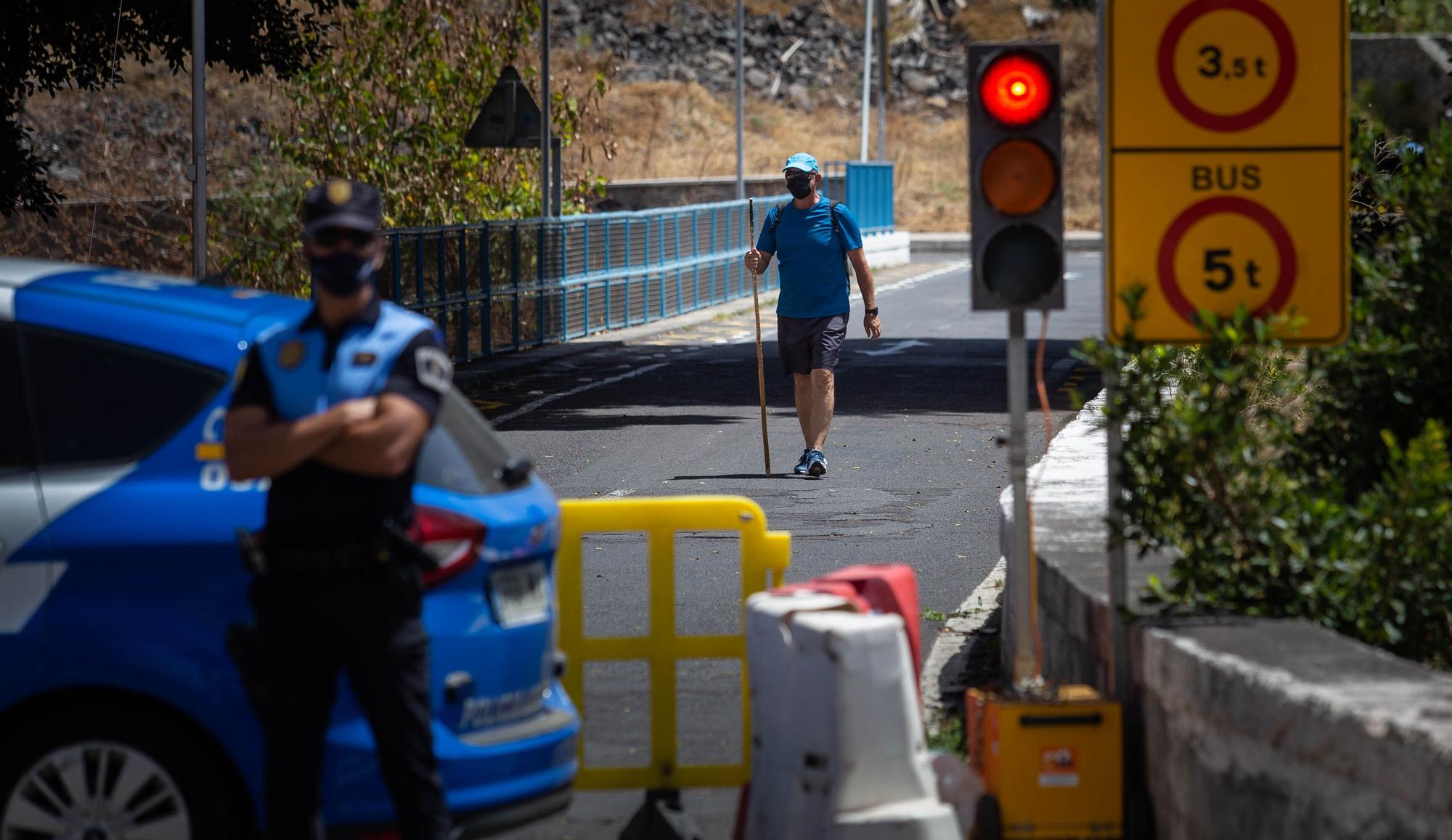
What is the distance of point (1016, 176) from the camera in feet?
20.1

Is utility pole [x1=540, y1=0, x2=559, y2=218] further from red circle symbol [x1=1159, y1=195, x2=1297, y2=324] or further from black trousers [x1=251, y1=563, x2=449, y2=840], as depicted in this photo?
black trousers [x1=251, y1=563, x2=449, y2=840]

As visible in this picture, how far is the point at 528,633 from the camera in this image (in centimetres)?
486

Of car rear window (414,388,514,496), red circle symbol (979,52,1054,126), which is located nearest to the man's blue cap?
red circle symbol (979,52,1054,126)

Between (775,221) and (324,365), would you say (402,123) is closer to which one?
(775,221)

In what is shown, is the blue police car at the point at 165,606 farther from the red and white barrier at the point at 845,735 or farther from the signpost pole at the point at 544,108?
the signpost pole at the point at 544,108

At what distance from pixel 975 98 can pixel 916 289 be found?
98.5 feet

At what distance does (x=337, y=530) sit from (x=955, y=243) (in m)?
49.0

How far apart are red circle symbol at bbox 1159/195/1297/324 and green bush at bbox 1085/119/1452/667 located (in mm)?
90

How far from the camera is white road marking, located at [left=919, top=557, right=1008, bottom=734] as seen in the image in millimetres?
7102

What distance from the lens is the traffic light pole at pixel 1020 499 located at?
603 cm

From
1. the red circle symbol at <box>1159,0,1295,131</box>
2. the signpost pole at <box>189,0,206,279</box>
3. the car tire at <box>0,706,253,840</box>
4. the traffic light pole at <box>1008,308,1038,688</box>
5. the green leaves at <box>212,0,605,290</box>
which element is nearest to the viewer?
the car tire at <box>0,706,253,840</box>

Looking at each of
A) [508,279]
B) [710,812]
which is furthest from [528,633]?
[508,279]

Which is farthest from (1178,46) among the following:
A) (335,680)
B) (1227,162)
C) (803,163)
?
(803,163)

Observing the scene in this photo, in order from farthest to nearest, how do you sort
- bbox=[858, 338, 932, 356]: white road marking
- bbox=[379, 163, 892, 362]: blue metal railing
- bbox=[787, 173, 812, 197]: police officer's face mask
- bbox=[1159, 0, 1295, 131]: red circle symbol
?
1. bbox=[858, 338, 932, 356]: white road marking
2. bbox=[379, 163, 892, 362]: blue metal railing
3. bbox=[787, 173, 812, 197]: police officer's face mask
4. bbox=[1159, 0, 1295, 131]: red circle symbol
